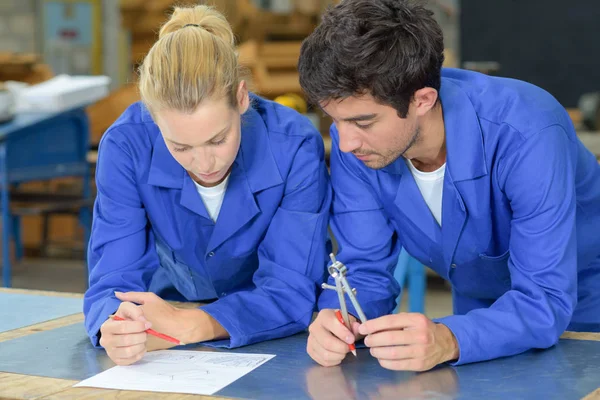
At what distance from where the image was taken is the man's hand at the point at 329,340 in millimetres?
1505

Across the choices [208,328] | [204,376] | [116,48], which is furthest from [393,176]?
[116,48]

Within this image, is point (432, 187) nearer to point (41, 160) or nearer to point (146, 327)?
point (146, 327)

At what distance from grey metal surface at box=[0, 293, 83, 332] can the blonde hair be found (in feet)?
1.79

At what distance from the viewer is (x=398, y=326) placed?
4.90 ft

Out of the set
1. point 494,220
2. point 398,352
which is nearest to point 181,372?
point 398,352

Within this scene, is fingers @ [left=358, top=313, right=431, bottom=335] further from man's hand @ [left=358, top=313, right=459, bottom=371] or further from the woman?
the woman

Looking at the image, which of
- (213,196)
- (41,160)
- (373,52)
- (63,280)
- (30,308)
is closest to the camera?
(373,52)

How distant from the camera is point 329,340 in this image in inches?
59.6

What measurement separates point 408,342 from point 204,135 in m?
0.54

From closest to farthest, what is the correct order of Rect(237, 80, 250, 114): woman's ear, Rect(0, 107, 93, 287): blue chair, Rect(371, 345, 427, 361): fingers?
1. Rect(371, 345, 427, 361): fingers
2. Rect(237, 80, 250, 114): woman's ear
3. Rect(0, 107, 93, 287): blue chair

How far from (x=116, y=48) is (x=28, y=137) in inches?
184

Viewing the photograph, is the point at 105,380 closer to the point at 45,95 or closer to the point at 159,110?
the point at 159,110

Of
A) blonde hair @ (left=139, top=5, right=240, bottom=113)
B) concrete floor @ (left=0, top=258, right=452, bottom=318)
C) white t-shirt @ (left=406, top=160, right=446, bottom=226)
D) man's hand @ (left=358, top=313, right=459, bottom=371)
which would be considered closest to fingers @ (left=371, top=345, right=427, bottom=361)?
man's hand @ (left=358, top=313, right=459, bottom=371)

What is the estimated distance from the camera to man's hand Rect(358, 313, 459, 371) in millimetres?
1452
